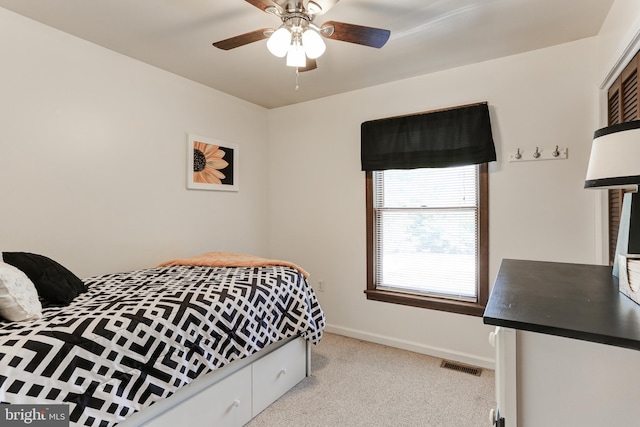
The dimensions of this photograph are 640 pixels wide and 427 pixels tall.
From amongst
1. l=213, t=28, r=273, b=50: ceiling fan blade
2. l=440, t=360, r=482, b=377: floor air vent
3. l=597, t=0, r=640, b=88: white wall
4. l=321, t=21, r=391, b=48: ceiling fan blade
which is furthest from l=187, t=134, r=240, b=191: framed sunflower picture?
l=597, t=0, r=640, b=88: white wall

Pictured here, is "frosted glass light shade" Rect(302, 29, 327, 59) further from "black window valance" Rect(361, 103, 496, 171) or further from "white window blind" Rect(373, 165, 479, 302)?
"white window blind" Rect(373, 165, 479, 302)

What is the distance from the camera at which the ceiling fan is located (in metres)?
1.61

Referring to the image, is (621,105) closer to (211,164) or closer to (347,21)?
(347,21)

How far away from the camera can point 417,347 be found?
2914 millimetres

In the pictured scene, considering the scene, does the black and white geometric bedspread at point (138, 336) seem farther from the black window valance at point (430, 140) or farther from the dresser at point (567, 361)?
the black window valance at point (430, 140)

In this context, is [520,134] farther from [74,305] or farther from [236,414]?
[74,305]

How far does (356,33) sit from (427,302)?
2232mm

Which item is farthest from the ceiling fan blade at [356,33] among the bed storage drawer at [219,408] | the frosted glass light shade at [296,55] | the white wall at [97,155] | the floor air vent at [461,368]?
the floor air vent at [461,368]

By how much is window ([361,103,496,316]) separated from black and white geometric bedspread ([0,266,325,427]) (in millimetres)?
1185

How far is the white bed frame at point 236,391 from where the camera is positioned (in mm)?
1538

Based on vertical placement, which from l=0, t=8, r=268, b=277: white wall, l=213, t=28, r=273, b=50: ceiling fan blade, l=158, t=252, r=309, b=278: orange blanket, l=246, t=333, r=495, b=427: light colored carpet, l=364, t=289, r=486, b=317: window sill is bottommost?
l=246, t=333, r=495, b=427: light colored carpet

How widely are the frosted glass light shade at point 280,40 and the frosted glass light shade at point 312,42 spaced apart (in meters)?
0.08

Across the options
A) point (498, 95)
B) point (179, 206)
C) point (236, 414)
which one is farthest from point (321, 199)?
point (236, 414)

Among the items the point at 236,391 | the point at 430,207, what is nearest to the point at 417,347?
the point at 430,207
